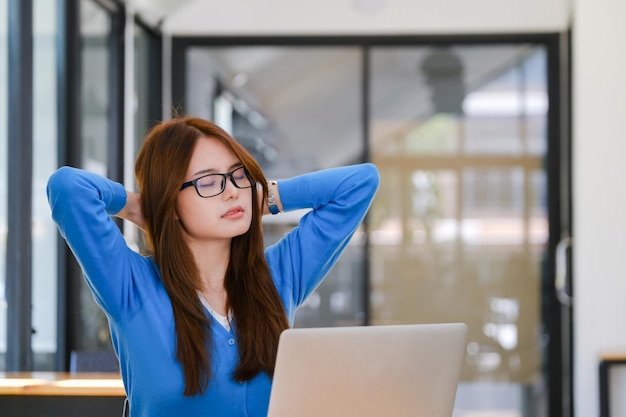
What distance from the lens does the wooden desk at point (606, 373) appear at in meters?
5.03

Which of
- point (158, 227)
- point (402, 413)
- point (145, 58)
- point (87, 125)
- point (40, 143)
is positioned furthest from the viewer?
point (145, 58)

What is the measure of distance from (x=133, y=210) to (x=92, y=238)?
0.22 m

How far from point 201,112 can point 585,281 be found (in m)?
2.39

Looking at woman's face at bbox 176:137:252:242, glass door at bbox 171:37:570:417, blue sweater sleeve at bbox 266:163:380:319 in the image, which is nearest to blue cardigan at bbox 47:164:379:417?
woman's face at bbox 176:137:252:242

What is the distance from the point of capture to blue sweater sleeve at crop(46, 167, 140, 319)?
1.71 m

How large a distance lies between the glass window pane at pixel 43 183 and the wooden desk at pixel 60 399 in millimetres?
1009

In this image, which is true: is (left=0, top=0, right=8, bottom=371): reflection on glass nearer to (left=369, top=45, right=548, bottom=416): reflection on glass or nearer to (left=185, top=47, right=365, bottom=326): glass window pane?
(left=185, top=47, right=365, bottom=326): glass window pane

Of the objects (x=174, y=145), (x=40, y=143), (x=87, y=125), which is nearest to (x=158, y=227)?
(x=174, y=145)

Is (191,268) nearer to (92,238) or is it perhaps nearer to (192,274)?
(192,274)

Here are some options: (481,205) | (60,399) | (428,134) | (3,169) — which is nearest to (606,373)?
(481,205)

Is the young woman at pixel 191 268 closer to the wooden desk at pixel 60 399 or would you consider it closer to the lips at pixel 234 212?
the lips at pixel 234 212

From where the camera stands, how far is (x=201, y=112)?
19.4 feet

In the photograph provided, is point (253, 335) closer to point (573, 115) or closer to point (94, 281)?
point (94, 281)

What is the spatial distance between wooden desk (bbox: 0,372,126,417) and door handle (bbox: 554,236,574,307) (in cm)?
316
